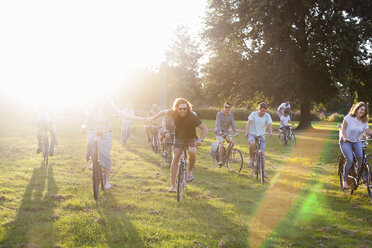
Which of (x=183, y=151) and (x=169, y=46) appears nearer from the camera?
(x=183, y=151)

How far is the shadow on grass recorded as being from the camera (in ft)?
15.2

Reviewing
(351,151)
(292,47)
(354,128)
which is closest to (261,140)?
(351,151)

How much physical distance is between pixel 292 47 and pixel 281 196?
17.8m

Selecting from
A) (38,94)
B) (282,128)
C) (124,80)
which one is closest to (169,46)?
(124,80)

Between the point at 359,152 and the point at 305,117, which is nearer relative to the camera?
the point at 359,152

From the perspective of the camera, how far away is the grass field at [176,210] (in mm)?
4844

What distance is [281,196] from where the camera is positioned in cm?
764

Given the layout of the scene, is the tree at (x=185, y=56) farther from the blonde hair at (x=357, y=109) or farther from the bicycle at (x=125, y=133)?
the blonde hair at (x=357, y=109)

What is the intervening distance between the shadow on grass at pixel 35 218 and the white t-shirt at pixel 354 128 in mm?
6039

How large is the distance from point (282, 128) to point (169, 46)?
5961cm

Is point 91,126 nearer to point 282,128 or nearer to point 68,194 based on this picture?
point 68,194

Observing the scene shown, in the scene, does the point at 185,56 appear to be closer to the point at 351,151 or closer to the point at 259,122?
the point at 259,122

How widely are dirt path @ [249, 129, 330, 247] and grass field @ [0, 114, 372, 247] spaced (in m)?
0.02

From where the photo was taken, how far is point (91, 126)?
6891mm
